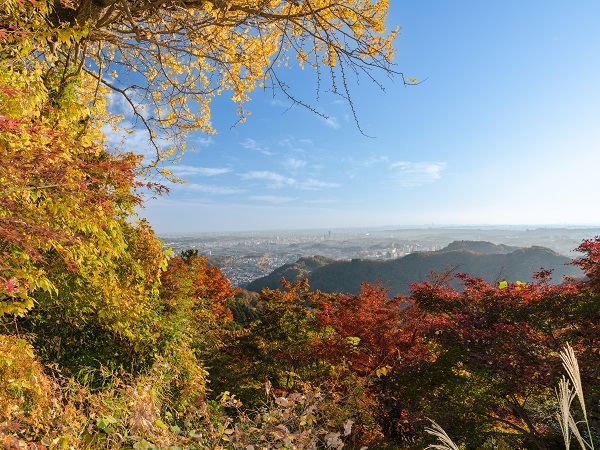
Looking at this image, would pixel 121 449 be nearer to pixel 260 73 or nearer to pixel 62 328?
pixel 62 328

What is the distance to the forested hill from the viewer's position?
64.9m

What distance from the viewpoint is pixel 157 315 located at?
5586 mm

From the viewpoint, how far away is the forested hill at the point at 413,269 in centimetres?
6488

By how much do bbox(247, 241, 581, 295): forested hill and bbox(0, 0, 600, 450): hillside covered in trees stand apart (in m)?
55.2

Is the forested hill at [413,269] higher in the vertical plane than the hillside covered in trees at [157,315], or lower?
lower

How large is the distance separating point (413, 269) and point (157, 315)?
239 ft

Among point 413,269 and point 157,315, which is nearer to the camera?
point 157,315

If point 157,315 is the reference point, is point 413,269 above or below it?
below

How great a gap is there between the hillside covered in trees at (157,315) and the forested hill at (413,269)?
55.2 m

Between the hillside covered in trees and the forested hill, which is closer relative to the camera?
the hillside covered in trees

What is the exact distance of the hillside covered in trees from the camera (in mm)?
2627

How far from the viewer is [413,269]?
72562 millimetres

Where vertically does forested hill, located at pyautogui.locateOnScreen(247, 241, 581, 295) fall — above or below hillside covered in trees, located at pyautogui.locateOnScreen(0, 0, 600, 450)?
below

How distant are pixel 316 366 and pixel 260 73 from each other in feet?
23.2
